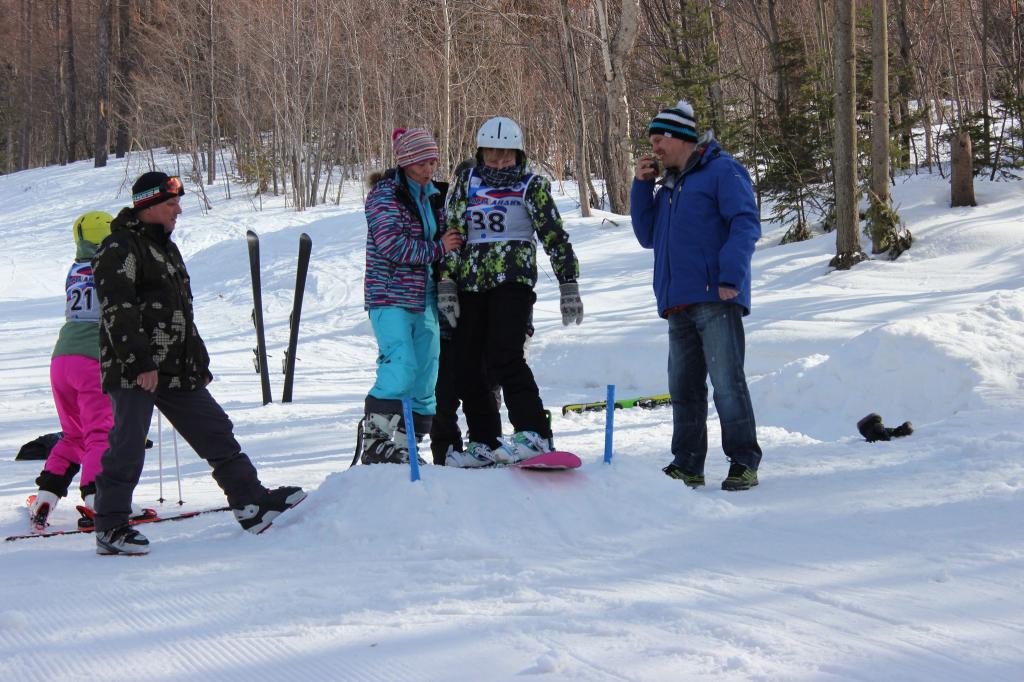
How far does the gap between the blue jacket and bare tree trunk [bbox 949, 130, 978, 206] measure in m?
10.4

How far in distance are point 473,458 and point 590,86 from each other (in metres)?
22.1

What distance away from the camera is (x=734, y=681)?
2.62 metres

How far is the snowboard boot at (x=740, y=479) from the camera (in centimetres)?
493

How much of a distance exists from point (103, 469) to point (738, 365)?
9.87 ft

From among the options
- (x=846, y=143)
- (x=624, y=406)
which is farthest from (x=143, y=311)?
(x=846, y=143)

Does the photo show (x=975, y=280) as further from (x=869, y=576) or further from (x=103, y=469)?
(x=103, y=469)

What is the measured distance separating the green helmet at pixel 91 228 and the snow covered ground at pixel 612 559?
5.04 feet

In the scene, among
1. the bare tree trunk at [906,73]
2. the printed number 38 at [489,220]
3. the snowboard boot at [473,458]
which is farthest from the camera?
the bare tree trunk at [906,73]

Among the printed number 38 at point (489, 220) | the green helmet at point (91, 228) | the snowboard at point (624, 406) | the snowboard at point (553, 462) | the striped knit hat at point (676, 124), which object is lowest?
the snowboard at point (624, 406)

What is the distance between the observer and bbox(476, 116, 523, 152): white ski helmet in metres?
4.92

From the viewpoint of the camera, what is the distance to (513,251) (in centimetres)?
503

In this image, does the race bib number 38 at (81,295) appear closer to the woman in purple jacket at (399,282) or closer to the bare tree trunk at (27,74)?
the woman in purple jacket at (399,282)

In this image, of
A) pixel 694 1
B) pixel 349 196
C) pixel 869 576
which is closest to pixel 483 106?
pixel 349 196

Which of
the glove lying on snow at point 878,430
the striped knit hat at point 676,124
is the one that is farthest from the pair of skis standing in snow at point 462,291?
the glove lying on snow at point 878,430
